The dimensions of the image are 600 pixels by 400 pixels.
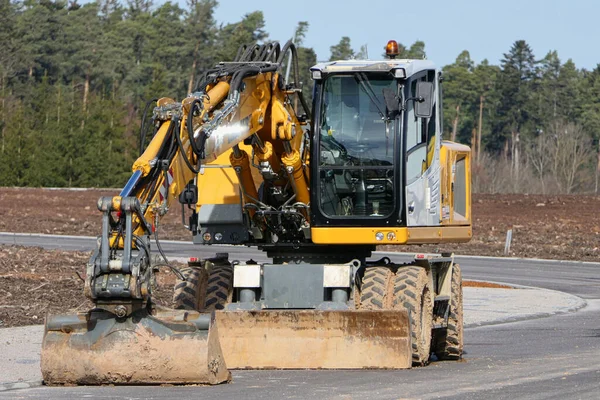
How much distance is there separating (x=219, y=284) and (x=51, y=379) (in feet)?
10.1

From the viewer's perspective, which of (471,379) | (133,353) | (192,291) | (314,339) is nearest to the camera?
(133,353)

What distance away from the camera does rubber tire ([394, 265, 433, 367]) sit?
44.0ft

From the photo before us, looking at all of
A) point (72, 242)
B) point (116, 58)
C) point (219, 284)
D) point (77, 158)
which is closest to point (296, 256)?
point (219, 284)

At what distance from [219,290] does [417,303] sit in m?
2.35

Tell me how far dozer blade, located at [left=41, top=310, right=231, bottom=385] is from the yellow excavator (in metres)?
0.01

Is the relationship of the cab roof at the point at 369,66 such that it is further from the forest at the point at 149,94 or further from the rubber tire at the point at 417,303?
the forest at the point at 149,94

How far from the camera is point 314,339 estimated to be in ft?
43.2

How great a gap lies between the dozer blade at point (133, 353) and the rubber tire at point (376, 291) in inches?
96.5

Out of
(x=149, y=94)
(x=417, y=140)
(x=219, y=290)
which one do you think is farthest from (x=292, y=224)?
(x=149, y=94)

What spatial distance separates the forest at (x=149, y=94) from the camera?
83.4 metres

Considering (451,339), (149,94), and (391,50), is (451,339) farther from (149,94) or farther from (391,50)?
(149,94)

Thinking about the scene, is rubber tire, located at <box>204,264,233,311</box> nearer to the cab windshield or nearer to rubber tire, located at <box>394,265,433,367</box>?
the cab windshield

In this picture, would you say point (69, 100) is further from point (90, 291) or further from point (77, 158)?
point (90, 291)

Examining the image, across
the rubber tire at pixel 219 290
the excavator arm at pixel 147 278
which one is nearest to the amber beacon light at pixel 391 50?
the excavator arm at pixel 147 278
